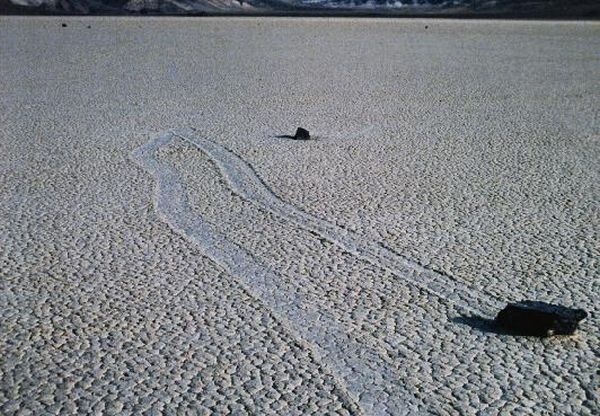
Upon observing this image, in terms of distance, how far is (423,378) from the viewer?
10.0 feet

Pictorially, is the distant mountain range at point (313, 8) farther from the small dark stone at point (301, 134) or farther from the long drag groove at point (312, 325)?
the long drag groove at point (312, 325)

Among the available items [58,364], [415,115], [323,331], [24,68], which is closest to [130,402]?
Result: [58,364]

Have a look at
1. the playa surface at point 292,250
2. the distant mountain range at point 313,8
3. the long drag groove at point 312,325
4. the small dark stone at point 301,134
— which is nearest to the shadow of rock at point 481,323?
the playa surface at point 292,250

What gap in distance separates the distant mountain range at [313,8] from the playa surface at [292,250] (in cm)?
2718

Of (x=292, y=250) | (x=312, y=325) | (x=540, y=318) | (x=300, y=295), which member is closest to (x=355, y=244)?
(x=292, y=250)

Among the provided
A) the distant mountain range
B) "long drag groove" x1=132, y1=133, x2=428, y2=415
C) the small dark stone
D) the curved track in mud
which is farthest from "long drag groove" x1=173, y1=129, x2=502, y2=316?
the distant mountain range

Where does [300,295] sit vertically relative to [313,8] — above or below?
above

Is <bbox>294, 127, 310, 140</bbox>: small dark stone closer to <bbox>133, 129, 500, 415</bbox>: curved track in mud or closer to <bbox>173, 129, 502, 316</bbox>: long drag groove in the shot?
<bbox>173, 129, 502, 316</bbox>: long drag groove

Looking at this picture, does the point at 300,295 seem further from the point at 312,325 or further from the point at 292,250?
the point at 292,250

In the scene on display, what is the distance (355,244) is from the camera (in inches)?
175

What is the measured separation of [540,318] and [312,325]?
79 cm

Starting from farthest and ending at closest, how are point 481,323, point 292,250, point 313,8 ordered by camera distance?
point 313,8, point 292,250, point 481,323

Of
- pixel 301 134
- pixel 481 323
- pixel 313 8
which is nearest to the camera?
pixel 481 323

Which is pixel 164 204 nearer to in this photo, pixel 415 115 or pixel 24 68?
pixel 415 115
